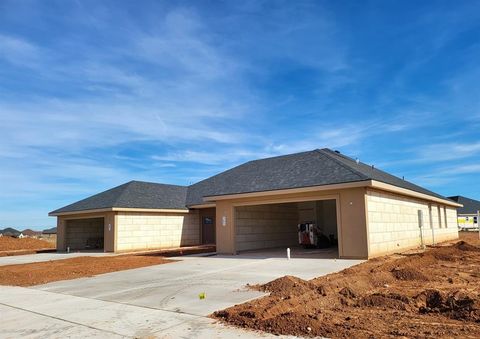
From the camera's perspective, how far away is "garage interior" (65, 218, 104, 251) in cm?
3278

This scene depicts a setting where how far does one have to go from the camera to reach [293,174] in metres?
21.2

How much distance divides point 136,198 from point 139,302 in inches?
819

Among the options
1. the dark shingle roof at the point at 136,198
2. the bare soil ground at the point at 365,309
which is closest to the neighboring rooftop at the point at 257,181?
the dark shingle roof at the point at 136,198

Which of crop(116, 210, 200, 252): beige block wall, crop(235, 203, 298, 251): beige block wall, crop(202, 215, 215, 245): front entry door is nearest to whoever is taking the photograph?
crop(235, 203, 298, 251): beige block wall

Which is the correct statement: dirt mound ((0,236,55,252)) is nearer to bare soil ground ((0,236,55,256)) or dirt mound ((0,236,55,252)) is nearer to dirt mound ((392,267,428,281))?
bare soil ground ((0,236,55,256))

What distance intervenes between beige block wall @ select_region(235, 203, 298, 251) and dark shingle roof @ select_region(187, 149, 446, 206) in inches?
72.9

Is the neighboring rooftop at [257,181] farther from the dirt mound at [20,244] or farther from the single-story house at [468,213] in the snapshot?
the single-story house at [468,213]

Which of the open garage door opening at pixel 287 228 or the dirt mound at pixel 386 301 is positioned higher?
the open garage door opening at pixel 287 228

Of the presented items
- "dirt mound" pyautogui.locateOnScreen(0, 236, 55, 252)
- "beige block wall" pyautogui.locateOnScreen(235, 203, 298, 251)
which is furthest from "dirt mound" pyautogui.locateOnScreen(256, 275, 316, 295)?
"dirt mound" pyautogui.locateOnScreen(0, 236, 55, 252)

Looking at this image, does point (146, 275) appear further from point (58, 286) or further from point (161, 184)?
point (161, 184)

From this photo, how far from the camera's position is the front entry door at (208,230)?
32.6 metres

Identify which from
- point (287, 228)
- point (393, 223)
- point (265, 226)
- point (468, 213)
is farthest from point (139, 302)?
point (468, 213)

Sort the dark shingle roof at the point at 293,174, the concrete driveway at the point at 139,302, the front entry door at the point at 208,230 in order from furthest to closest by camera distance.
Result: the front entry door at the point at 208,230 < the dark shingle roof at the point at 293,174 < the concrete driveway at the point at 139,302

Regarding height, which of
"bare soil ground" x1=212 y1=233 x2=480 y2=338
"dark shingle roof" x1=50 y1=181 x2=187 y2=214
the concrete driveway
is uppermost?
"dark shingle roof" x1=50 y1=181 x2=187 y2=214
